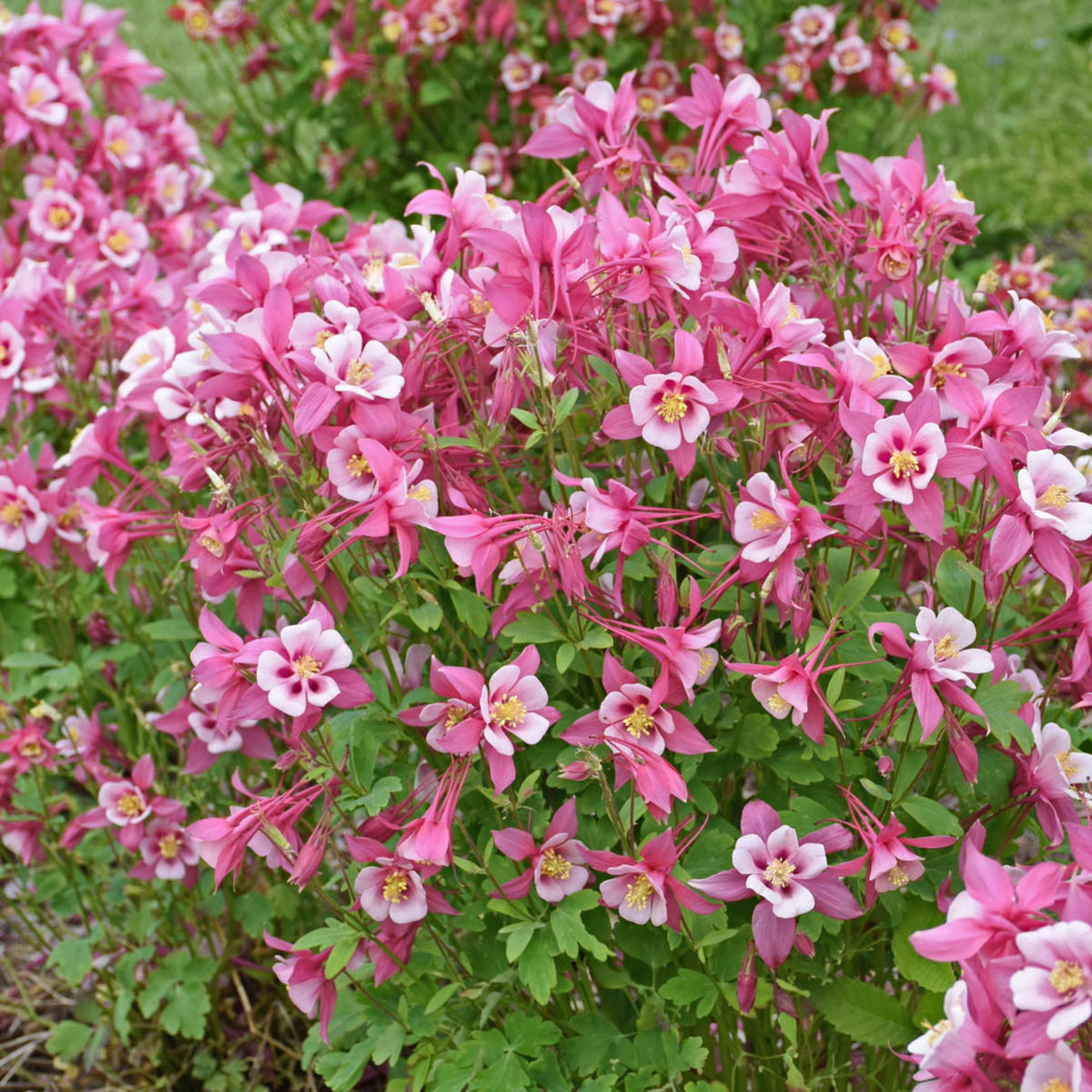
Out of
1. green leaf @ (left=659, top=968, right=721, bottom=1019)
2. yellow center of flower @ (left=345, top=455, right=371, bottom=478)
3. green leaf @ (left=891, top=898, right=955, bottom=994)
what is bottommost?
green leaf @ (left=659, top=968, right=721, bottom=1019)

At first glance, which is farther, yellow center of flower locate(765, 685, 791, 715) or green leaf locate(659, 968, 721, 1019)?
→ green leaf locate(659, 968, 721, 1019)

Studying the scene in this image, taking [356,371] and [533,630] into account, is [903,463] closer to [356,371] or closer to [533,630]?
[533,630]

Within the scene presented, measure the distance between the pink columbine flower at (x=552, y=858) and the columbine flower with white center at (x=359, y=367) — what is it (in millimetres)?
576

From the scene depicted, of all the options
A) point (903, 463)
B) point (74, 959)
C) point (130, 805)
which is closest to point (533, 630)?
point (903, 463)

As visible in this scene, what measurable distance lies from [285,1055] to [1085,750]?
1675 mm

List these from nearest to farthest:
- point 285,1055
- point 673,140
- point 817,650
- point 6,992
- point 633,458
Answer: point 817,650 → point 633,458 → point 285,1055 → point 6,992 → point 673,140

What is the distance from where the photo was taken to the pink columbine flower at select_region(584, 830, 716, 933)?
1.54m

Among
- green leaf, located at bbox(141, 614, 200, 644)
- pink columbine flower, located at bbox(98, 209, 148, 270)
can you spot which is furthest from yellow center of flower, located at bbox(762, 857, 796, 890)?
pink columbine flower, located at bbox(98, 209, 148, 270)

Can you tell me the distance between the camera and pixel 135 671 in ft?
8.77

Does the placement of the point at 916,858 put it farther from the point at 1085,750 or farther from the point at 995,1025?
the point at 1085,750

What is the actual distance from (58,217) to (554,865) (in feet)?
7.12

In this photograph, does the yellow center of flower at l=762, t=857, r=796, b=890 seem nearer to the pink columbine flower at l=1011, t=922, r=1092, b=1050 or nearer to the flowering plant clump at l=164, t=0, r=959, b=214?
the pink columbine flower at l=1011, t=922, r=1092, b=1050

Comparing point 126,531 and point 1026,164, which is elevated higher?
point 126,531

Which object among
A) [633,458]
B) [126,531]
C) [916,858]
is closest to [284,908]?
[126,531]
